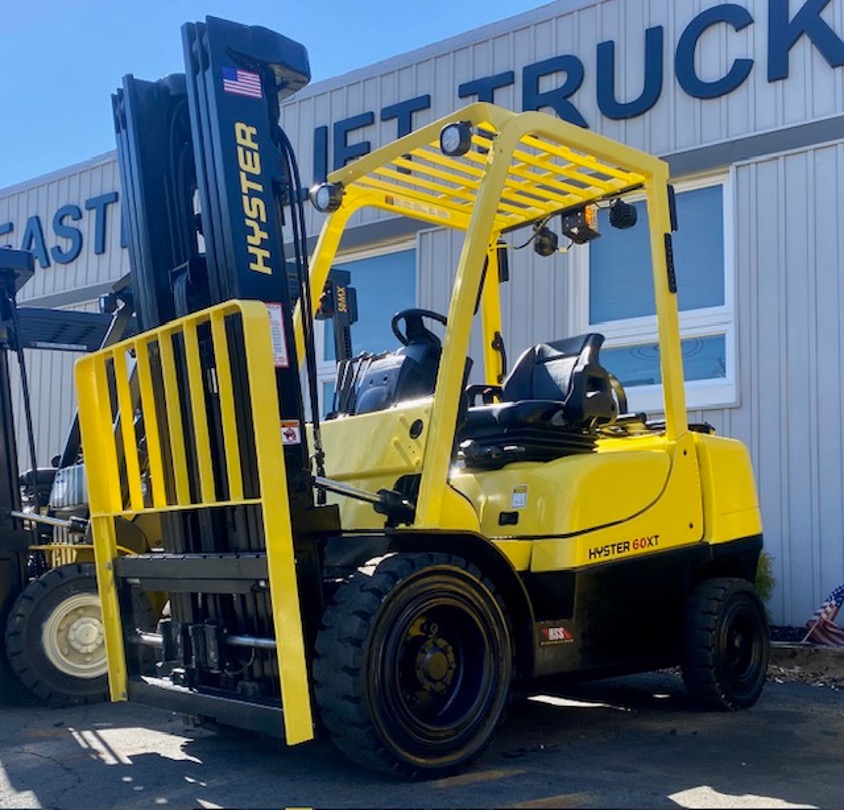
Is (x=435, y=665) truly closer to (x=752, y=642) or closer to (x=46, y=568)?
(x=752, y=642)

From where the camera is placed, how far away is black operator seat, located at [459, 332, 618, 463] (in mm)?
5602

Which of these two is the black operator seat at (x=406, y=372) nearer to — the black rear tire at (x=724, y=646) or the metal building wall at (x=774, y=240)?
the black rear tire at (x=724, y=646)

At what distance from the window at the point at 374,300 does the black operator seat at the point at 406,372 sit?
5723 mm

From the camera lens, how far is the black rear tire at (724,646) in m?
Result: 5.86

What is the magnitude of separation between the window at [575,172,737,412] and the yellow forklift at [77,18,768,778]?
3.13 m

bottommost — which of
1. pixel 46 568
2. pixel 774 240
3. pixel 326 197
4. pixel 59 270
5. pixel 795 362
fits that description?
pixel 46 568

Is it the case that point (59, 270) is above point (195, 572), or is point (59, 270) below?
above

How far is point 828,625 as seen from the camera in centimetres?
803

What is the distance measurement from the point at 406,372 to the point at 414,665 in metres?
1.70

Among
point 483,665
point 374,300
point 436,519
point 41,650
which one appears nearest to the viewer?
point 483,665

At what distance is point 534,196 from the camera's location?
6605 mm

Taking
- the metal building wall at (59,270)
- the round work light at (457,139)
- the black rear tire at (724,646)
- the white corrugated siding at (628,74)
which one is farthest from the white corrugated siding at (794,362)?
the metal building wall at (59,270)

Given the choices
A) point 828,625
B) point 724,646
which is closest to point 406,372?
point 724,646

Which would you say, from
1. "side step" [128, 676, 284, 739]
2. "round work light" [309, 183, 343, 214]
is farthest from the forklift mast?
"round work light" [309, 183, 343, 214]
